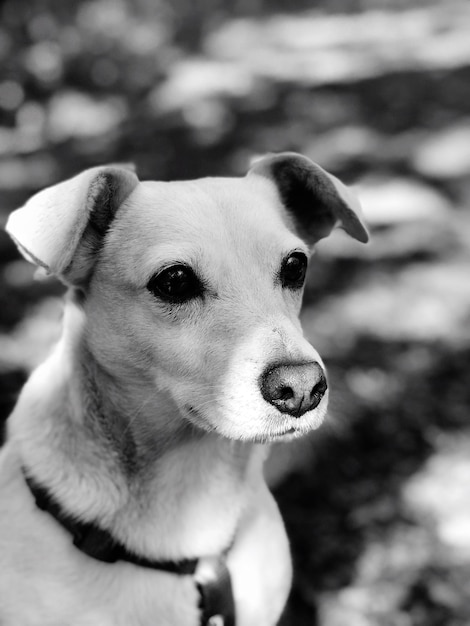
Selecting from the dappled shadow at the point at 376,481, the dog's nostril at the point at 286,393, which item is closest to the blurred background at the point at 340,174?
the dappled shadow at the point at 376,481

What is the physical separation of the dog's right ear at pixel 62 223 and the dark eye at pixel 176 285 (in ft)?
0.88

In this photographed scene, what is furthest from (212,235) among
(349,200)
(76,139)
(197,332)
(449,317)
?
(76,139)

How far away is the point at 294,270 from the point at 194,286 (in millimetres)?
386

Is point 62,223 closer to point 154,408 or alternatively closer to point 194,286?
point 194,286

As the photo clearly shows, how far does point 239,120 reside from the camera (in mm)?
7117

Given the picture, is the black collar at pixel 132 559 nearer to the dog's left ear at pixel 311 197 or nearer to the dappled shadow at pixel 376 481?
the dappled shadow at pixel 376 481

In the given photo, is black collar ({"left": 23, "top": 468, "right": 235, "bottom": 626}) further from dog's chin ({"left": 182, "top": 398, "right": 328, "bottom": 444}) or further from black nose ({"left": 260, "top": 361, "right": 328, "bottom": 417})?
black nose ({"left": 260, "top": 361, "right": 328, "bottom": 417})

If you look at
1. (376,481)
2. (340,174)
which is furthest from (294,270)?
(340,174)

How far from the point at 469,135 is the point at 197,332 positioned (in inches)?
201

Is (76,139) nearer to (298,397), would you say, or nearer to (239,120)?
(239,120)

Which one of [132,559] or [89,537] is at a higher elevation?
[89,537]

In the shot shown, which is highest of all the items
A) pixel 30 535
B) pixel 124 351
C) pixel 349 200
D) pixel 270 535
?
pixel 349 200

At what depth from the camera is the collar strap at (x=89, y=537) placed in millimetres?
2514

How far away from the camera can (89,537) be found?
251 cm
